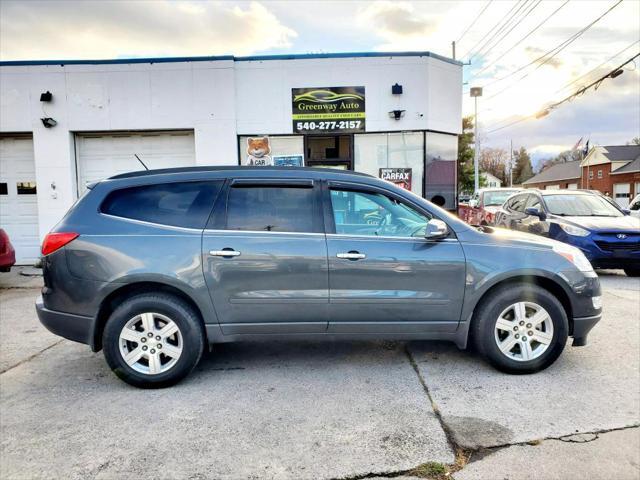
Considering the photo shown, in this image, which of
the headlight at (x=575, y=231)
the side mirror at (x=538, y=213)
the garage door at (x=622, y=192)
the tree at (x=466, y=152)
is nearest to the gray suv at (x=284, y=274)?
the headlight at (x=575, y=231)

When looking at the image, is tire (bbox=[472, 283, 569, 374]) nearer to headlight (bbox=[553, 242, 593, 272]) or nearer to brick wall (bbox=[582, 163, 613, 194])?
headlight (bbox=[553, 242, 593, 272])

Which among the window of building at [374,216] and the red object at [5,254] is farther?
the red object at [5,254]

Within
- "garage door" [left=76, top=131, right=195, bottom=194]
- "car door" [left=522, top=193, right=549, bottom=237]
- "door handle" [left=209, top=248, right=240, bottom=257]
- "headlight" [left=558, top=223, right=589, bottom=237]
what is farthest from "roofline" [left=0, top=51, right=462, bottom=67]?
"door handle" [left=209, top=248, right=240, bottom=257]

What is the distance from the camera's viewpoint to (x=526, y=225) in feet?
31.0

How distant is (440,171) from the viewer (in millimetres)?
10320

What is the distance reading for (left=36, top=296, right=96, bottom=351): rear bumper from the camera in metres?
3.62

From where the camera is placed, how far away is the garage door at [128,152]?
1016cm

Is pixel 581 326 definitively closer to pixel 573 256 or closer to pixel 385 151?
pixel 573 256

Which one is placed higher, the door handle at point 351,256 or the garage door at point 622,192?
the garage door at point 622,192

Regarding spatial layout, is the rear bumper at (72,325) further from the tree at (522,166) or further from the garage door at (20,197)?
the tree at (522,166)

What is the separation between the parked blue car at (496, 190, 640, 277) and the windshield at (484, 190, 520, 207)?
169 inches

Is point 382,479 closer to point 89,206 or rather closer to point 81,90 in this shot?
point 89,206

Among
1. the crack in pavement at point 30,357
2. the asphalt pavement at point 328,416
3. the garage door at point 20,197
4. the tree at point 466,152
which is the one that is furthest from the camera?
the tree at point 466,152

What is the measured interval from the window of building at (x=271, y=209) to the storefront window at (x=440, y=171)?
6886 mm
